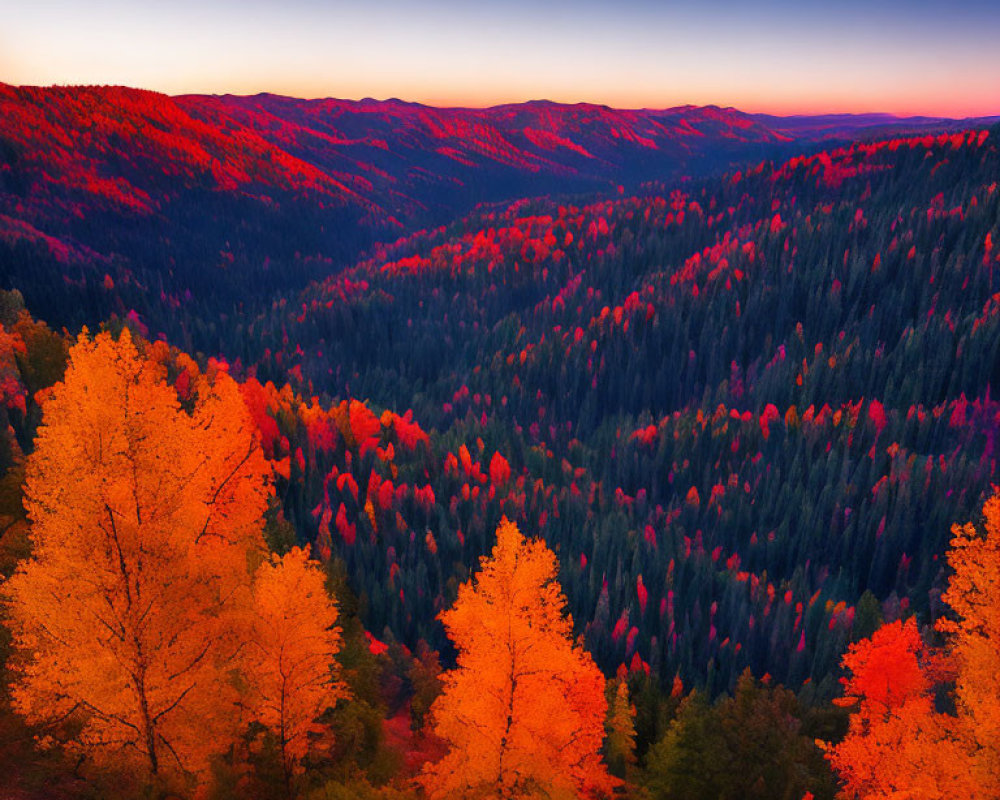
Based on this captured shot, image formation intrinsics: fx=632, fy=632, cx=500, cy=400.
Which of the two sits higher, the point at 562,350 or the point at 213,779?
the point at 213,779

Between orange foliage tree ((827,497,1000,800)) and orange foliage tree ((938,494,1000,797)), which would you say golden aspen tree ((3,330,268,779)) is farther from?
orange foliage tree ((938,494,1000,797))

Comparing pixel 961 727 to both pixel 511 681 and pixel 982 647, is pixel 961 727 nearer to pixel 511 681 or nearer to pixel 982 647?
pixel 982 647

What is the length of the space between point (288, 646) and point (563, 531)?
59364mm

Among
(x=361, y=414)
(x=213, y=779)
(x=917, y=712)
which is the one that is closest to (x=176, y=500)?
(x=213, y=779)

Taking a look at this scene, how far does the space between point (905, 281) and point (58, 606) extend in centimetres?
Answer: 16342

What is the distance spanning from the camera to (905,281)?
140m

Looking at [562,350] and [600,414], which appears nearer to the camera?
[600,414]

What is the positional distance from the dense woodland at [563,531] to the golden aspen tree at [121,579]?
0.10 m

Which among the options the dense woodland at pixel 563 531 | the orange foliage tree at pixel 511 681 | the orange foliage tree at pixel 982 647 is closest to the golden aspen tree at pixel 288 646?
the dense woodland at pixel 563 531

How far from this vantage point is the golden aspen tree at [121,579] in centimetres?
1585

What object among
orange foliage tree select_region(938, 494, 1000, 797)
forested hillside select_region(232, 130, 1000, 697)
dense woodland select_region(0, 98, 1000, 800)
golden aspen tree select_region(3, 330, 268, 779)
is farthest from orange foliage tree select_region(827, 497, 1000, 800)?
forested hillside select_region(232, 130, 1000, 697)

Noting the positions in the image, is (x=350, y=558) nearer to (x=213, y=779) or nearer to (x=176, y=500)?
(x=213, y=779)

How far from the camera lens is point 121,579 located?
54.2 ft

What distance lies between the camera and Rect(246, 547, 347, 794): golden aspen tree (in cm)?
1933
